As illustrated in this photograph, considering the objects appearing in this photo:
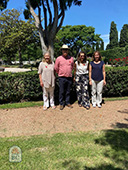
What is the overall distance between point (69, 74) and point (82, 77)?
497 millimetres

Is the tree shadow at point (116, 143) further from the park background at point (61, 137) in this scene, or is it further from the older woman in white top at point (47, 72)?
the older woman in white top at point (47, 72)

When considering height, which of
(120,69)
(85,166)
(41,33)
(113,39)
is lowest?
(85,166)

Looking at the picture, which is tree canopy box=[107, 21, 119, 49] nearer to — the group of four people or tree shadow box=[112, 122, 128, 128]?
the group of four people

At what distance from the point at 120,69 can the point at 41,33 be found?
587cm

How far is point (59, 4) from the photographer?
8.76 meters

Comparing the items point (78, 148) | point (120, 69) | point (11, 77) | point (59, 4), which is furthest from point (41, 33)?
point (78, 148)

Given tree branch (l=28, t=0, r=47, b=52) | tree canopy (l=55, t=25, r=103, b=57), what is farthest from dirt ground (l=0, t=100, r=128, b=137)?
tree canopy (l=55, t=25, r=103, b=57)

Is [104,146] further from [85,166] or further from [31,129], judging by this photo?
[31,129]

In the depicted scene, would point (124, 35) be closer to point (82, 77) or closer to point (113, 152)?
point (82, 77)

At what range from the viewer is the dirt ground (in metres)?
3.51

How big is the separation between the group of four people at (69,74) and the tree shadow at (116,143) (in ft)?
5.42

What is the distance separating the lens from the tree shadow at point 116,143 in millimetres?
2408

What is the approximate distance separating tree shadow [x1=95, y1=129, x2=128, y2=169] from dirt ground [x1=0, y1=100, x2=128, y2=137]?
36 centimetres

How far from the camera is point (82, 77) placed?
15.6ft
